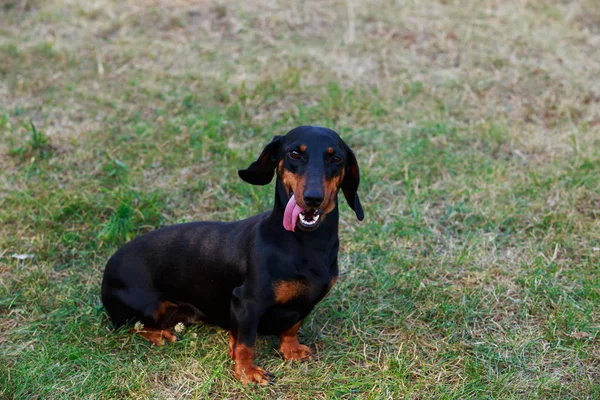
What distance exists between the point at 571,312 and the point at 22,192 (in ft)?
14.8

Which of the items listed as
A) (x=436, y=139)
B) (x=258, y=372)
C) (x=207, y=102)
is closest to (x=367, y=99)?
(x=436, y=139)

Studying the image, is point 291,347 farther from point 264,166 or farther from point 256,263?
point 264,166

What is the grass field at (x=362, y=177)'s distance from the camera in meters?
4.07

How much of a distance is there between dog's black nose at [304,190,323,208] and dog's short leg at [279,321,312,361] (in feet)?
3.32

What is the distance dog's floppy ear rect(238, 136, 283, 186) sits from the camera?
12.6 ft

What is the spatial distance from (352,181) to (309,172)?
0.51 m

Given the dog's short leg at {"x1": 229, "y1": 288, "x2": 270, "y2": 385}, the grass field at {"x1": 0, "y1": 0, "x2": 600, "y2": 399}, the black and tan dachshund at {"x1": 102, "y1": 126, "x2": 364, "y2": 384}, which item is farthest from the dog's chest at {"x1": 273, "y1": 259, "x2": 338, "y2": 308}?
the grass field at {"x1": 0, "y1": 0, "x2": 600, "y2": 399}

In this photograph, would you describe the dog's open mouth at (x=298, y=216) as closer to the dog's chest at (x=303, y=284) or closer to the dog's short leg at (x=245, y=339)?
the dog's chest at (x=303, y=284)

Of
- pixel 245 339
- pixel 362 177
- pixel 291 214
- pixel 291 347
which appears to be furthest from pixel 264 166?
pixel 362 177

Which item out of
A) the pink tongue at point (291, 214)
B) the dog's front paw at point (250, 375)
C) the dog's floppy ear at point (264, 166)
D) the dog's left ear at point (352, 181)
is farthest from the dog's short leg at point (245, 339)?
the dog's left ear at point (352, 181)

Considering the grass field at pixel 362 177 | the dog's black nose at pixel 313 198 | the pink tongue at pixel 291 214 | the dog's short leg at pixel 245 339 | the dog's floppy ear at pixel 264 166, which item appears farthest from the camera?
the grass field at pixel 362 177

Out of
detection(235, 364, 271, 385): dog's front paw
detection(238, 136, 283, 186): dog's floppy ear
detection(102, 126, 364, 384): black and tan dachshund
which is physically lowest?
detection(235, 364, 271, 385): dog's front paw

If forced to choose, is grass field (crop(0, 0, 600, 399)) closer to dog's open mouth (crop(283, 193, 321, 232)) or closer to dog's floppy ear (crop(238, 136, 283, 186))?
dog's open mouth (crop(283, 193, 321, 232))

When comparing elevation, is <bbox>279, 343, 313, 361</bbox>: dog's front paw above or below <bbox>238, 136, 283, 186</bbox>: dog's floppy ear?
below
